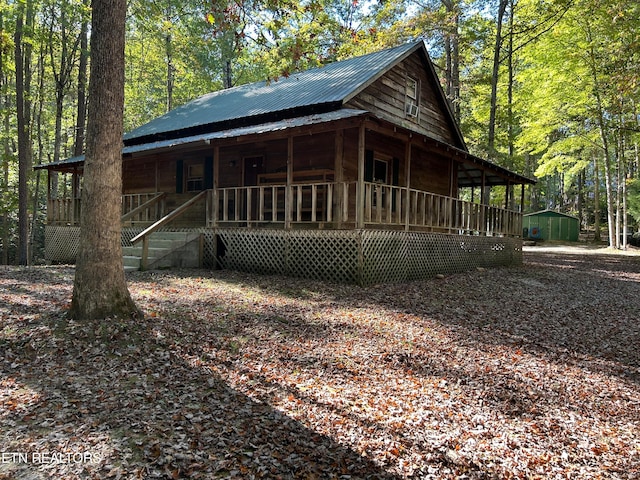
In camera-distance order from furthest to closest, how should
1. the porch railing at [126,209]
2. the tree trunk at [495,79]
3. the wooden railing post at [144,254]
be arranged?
the tree trunk at [495,79]
the porch railing at [126,209]
the wooden railing post at [144,254]

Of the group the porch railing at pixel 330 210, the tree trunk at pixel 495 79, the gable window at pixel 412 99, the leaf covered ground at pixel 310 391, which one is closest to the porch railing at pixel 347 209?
the porch railing at pixel 330 210

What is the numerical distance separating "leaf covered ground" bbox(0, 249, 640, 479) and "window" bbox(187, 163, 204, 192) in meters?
7.75

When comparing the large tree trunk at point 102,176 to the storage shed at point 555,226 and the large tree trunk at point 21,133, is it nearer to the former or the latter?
the large tree trunk at point 21,133

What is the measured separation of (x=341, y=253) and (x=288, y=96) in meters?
6.76

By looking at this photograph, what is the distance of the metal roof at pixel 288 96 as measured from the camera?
12593mm

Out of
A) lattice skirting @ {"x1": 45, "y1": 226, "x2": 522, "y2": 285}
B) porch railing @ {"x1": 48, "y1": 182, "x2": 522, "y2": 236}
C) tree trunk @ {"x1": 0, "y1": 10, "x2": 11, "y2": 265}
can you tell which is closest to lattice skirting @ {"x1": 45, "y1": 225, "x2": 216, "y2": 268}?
lattice skirting @ {"x1": 45, "y1": 226, "x2": 522, "y2": 285}

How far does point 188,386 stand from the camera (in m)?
4.12

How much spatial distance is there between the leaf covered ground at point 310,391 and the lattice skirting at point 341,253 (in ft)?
7.05

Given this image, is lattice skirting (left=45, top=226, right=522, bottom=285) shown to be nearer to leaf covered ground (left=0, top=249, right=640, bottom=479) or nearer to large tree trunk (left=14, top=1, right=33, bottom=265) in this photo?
leaf covered ground (left=0, top=249, right=640, bottom=479)

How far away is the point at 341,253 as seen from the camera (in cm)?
990

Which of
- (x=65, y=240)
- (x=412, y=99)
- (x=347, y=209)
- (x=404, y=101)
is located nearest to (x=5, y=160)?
(x=65, y=240)

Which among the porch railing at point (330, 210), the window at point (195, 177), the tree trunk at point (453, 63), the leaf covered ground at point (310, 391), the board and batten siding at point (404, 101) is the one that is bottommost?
the leaf covered ground at point (310, 391)

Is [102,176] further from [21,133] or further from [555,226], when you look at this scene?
[555,226]

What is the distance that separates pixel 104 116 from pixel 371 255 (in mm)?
6200
